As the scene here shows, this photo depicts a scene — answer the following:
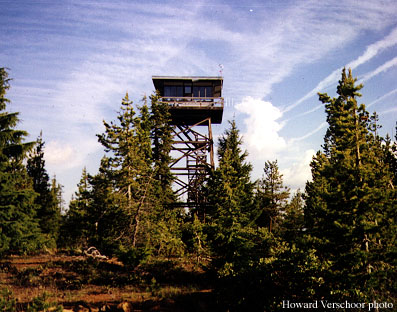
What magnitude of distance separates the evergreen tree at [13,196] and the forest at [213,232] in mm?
88

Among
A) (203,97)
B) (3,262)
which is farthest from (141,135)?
(3,262)

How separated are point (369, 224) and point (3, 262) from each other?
2790 centimetres

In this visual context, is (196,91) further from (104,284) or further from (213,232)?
(104,284)

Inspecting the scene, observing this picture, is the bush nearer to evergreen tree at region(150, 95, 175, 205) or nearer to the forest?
the forest

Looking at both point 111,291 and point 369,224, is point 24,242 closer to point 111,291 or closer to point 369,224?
point 111,291

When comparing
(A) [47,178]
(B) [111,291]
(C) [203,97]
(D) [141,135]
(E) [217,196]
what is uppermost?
(C) [203,97]

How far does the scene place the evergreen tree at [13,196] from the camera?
20500mm

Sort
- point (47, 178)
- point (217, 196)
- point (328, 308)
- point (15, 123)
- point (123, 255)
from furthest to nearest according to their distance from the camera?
point (47, 178)
point (15, 123)
point (123, 255)
point (217, 196)
point (328, 308)

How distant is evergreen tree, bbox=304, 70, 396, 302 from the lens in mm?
11141

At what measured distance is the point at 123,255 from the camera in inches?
812

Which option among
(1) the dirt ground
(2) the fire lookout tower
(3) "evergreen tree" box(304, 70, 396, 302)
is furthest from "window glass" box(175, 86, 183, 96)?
(3) "evergreen tree" box(304, 70, 396, 302)

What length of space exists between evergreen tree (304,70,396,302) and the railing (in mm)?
17098

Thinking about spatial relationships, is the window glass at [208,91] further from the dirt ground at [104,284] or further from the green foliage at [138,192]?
the dirt ground at [104,284]

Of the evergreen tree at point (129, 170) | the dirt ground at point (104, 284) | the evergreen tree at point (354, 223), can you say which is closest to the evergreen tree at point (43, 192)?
the dirt ground at point (104, 284)
